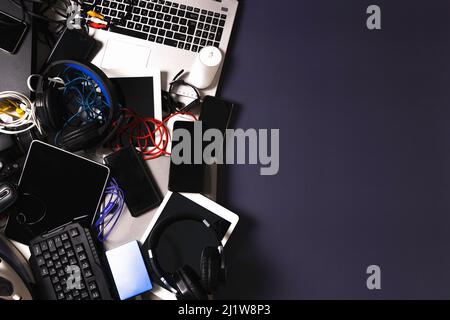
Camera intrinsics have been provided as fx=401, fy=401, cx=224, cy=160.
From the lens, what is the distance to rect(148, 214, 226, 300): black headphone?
763 millimetres

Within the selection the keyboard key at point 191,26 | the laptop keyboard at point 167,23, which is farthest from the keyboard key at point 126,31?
the keyboard key at point 191,26

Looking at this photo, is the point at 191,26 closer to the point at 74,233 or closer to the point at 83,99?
the point at 83,99

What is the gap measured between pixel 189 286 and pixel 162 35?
0.56 metres

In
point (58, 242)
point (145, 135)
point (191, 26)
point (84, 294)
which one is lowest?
point (84, 294)

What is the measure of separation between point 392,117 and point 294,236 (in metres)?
0.38

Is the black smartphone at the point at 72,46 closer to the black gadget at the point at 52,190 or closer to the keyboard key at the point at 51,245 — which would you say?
the black gadget at the point at 52,190

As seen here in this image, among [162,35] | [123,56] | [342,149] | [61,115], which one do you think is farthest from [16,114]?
[342,149]

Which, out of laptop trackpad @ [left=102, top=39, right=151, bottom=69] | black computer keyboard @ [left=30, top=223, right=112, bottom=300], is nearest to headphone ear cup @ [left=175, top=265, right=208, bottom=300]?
black computer keyboard @ [left=30, top=223, right=112, bottom=300]

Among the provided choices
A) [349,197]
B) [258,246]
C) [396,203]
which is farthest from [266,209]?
[396,203]

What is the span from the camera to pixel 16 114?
2.87 feet

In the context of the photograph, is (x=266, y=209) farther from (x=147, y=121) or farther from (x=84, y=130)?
(x=84, y=130)

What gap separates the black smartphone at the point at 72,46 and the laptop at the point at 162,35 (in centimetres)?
2

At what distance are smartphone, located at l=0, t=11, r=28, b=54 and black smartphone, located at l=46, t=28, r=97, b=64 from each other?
0.23ft

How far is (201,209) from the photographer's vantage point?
0.87m
